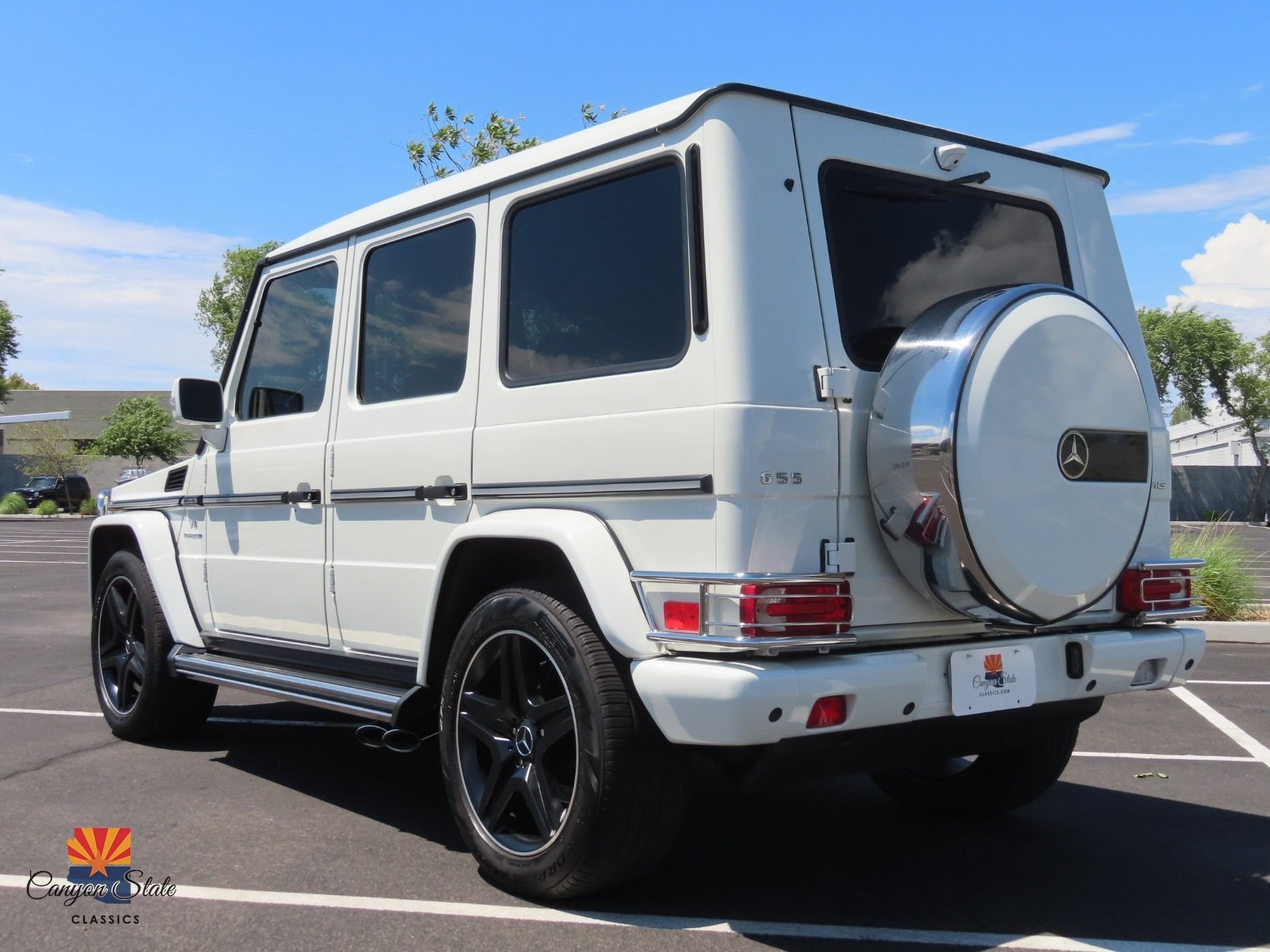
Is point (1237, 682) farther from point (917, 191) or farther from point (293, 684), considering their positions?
point (293, 684)

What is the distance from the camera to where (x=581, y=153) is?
3.95m

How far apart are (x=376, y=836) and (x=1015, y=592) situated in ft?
8.26

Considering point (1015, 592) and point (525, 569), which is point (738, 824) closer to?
point (525, 569)

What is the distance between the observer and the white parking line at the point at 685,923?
3.46m

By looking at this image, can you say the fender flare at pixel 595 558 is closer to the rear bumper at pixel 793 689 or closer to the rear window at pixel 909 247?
the rear bumper at pixel 793 689

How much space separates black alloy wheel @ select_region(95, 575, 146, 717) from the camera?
6.18 metres

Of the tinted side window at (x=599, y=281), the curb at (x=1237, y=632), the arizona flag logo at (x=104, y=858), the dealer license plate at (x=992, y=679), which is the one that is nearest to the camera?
the dealer license plate at (x=992, y=679)

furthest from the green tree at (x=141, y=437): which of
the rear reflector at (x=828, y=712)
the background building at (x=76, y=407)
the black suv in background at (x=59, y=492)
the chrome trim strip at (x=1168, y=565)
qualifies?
the rear reflector at (x=828, y=712)

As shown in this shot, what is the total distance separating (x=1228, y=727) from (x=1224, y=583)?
474 centimetres

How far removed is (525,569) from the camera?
408 cm

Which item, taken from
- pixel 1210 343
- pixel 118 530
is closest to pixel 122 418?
pixel 1210 343

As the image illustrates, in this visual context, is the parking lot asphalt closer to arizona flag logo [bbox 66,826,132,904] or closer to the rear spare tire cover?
arizona flag logo [bbox 66,826,132,904]

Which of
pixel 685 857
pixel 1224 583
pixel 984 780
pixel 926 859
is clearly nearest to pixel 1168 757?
pixel 984 780

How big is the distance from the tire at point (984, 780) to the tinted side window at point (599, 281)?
1899mm
